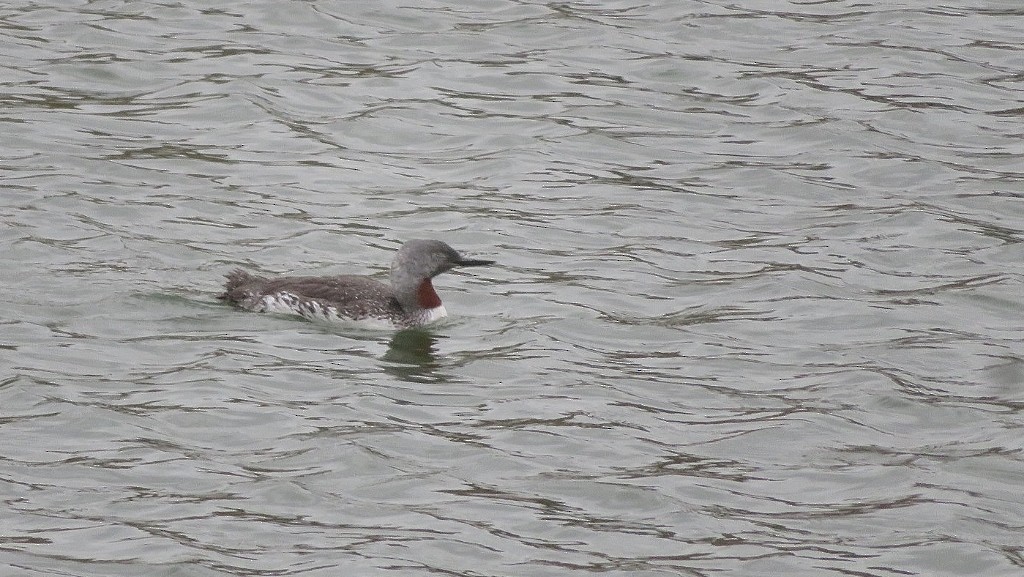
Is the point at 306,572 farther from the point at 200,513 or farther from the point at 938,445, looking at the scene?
the point at 938,445

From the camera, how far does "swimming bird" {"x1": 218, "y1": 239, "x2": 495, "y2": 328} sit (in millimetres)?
12688

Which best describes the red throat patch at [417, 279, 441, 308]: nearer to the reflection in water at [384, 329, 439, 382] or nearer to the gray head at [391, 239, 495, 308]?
the gray head at [391, 239, 495, 308]

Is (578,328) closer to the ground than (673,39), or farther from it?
closer to the ground

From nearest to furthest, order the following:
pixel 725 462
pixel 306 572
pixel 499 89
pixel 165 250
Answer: pixel 306 572 < pixel 725 462 < pixel 165 250 < pixel 499 89

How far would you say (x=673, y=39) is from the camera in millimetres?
19438

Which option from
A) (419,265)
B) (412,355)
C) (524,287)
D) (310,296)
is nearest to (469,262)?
(419,265)

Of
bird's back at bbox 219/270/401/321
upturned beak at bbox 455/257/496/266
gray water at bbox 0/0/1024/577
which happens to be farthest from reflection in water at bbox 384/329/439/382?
upturned beak at bbox 455/257/496/266

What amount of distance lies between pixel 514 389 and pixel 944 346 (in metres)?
3.17

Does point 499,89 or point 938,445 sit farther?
point 499,89

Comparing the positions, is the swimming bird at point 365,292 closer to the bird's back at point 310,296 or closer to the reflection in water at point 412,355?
the bird's back at point 310,296

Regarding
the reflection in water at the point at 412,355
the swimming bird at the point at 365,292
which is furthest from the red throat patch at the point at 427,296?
the reflection in water at the point at 412,355

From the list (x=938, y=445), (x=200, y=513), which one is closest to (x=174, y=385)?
(x=200, y=513)

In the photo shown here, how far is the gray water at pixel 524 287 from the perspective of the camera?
30.2 feet

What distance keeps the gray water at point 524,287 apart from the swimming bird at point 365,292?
200 millimetres
